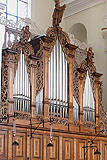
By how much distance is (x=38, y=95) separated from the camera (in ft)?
50.7

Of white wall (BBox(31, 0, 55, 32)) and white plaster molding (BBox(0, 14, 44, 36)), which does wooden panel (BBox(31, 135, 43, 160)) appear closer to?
white plaster molding (BBox(0, 14, 44, 36))

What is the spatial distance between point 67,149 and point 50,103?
1684 millimetres

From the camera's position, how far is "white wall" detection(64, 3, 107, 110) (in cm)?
1928

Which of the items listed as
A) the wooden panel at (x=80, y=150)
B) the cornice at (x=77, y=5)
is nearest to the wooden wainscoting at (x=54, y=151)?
the wooden panel at (x=80, y=150)

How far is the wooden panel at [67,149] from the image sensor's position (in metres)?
15.7

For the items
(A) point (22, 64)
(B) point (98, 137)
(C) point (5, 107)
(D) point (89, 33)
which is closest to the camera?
(C) point (5, 107)

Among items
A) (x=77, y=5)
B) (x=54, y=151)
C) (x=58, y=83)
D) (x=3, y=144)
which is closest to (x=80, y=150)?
(x=54, y=151)

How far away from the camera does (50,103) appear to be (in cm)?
1564

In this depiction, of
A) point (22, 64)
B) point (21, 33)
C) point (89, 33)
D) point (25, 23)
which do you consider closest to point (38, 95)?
point (22, 64)

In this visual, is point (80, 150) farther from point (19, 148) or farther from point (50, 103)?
point (19, 148)

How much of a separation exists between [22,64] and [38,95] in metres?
1.17

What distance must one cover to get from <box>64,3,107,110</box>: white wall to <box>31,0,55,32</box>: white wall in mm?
1445

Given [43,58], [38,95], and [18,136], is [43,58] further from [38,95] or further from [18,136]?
[18,136]

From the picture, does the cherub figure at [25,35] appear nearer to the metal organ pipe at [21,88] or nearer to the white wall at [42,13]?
the metal organ pipe at [21,88]
